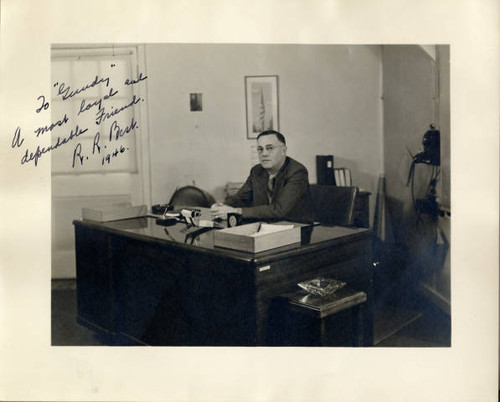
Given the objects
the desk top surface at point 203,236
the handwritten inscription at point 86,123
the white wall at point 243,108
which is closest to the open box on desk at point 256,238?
the desk top surface at point 203,236

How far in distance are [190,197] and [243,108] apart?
0.55 m

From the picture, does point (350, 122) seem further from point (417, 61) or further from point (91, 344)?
point (91, 344)

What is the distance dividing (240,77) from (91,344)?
119 centimetres

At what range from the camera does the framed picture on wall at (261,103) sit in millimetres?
1993

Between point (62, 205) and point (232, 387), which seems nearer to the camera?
point (232, 387)

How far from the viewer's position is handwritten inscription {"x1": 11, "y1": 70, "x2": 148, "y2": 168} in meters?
1.92

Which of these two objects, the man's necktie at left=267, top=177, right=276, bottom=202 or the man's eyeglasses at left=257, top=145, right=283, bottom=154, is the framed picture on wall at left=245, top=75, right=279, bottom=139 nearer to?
the man's eyeglasses at left=257, top=145, right=283, bottom=154

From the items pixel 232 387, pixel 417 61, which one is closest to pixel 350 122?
pixel 417 61

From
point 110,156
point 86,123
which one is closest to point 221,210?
point 110,156

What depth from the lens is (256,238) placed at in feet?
6.02

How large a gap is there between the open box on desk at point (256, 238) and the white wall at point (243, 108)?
0.27m

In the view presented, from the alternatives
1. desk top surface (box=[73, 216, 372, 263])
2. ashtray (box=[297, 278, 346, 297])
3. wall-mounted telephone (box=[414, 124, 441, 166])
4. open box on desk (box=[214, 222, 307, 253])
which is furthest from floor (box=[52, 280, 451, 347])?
wall-mounted telephone (box=[414, 124, 441, 166])

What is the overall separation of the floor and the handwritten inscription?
515 mm

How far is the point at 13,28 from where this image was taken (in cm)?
188
